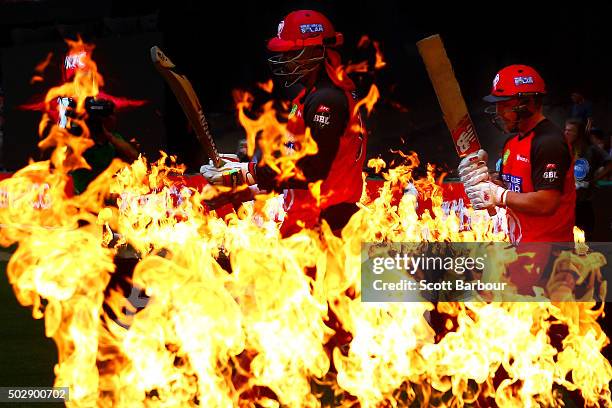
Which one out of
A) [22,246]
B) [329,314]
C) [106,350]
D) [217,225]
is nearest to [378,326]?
[329,314]

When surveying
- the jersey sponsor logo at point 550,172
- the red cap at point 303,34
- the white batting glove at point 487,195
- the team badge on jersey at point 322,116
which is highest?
the red cap at point 303,34

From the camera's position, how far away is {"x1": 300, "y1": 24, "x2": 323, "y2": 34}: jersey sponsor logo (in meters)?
5.84

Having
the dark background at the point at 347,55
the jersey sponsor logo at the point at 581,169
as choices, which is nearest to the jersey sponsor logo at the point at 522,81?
the jersey sponsor logo at the point at 581,169

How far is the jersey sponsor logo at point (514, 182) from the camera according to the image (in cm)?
588

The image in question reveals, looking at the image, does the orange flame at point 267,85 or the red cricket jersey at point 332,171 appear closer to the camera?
the red cricket jersey at point 332,171

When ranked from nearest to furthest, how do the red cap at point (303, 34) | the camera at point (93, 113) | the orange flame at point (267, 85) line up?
the red cap at point (303, 34), the camera at point (93, 113), the orange flame at point (267, 85)

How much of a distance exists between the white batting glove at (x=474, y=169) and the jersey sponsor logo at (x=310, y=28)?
3.61 ft

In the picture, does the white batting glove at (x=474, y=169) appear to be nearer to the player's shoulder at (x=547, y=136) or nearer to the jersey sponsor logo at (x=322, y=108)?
the player's shoulder at (x=547, y=136)

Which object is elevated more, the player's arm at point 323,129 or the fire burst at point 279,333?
the player's arm at point 323,129

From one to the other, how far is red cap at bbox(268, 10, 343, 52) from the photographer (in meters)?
3.41

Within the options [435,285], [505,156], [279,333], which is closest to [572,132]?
[435,285]

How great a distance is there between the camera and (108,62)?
18.8 metres

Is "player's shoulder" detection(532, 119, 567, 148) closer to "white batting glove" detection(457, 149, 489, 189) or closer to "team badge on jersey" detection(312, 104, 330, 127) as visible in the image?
"white batting glove" detection(457, 149, 489, 189)

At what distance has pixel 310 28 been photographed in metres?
5.85
